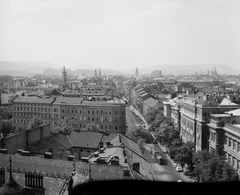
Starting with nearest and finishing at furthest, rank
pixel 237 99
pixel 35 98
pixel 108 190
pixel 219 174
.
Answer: pixel 108 190, pixel 219 174, pixel 237 99, pixel 35 98

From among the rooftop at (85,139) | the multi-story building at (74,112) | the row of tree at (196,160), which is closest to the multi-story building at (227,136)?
the row of tree at (196,160)

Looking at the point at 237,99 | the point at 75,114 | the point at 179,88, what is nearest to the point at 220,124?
the point at 237,99

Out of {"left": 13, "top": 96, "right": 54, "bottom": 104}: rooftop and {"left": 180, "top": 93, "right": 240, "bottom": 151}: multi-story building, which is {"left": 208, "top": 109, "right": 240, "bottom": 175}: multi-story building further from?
{"left": 13, "top": 96, "right": 54, "bottom": 104}: rooftop

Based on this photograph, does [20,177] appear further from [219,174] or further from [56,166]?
[219,174]

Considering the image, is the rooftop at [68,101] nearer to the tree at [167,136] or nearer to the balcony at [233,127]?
the tree at [167,136]

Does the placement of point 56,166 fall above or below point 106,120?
above
